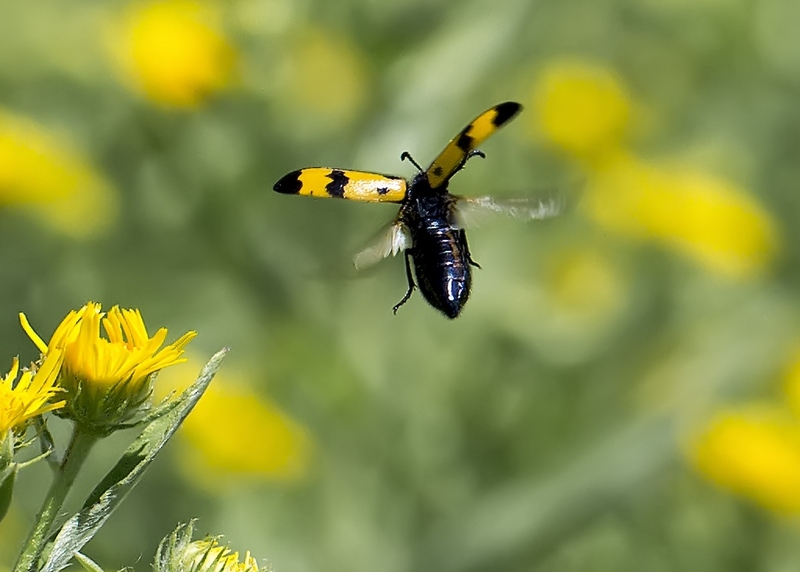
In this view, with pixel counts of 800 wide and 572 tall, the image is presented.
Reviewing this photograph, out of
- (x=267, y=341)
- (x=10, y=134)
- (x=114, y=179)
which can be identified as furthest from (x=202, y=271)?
(x=10, y=134)

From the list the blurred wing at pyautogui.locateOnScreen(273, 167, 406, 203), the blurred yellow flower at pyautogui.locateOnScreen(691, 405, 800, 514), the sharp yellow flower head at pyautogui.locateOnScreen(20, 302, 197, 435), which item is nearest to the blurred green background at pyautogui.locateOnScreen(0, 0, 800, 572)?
the blurred yellow flower at pyautogui.locateOnScreen(691, 405, 800, 514)

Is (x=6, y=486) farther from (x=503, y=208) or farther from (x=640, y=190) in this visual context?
(x=640, y=190)

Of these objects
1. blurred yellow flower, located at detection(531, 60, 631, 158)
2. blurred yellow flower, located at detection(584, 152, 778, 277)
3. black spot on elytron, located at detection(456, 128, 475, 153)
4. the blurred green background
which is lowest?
black spot on elytron, located at detection(456, 128, 475, 153)

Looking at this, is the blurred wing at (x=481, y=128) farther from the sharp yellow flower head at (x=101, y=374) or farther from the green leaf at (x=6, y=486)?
the green leaf at (x=6, y=486)

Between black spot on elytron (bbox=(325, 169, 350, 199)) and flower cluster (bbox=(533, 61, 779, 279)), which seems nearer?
black spot on elytron (bbox=(325, 169, 350, 199))

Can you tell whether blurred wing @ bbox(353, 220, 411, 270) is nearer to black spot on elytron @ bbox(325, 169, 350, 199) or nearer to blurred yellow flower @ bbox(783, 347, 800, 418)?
black spot on elytron @ bbox(325, 169, 350, 199)

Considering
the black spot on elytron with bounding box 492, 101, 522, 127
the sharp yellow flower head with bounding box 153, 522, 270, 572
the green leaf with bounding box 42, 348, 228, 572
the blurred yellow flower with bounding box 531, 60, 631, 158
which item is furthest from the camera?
the blurred yellow flower with bounding box 531, 60, 631, 158
